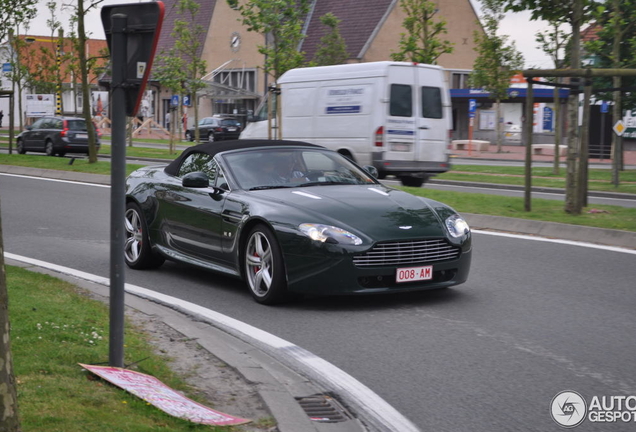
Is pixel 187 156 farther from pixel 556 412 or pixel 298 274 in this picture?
pixel 556 412

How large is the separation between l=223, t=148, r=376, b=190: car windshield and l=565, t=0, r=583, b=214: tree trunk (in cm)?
566

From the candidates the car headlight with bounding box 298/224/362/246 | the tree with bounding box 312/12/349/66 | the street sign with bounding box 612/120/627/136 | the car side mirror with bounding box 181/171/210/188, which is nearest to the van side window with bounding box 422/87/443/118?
the street sign with bounding box 612/120/627/136

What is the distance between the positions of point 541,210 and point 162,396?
11099 millimetres

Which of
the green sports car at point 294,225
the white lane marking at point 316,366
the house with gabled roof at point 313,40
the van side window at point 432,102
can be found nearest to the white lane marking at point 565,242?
the green sports car at point 294,225

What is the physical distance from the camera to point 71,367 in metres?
5.46

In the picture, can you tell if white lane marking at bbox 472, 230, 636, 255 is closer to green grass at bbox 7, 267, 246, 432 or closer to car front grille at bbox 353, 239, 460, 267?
car front grille at bbox 353, 239, 460, 267

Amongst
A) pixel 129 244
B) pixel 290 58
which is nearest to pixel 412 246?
pixel 129 244

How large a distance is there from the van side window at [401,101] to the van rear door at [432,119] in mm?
173

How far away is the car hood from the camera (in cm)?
790

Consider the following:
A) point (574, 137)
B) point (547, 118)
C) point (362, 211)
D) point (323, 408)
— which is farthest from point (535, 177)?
point (547, 118)

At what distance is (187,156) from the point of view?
10047 millimetres

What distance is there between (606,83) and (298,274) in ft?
94.7

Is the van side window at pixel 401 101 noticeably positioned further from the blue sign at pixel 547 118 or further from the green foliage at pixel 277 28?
the blue sign at pixel 547 118

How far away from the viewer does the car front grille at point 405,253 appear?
7781 millimetres
